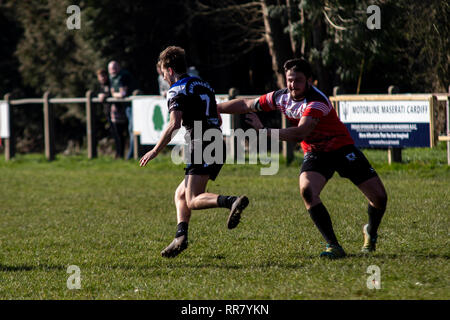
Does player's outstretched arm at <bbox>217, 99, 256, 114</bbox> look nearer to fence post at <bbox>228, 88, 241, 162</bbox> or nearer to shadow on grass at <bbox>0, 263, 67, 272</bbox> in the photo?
shadow on grass at <bbox>0, 263, 67, 272</bbox>

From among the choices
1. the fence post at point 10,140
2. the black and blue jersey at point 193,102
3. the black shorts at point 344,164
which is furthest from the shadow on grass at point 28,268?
the fence post at point 10,140

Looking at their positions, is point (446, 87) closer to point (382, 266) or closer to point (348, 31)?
point (348, 31)

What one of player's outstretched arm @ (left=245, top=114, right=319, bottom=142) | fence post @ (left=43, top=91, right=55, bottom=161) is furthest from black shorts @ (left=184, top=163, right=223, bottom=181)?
fence post @ (left=43, top=91, right=55, bottom=161)

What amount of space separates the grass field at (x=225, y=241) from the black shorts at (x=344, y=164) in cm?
73

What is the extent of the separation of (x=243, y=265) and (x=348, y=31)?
1106 cm

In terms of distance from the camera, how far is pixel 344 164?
7.26 m

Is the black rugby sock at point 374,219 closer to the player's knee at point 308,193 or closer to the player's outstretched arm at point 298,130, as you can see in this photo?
the player's knee at point 308,193

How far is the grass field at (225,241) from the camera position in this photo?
239 inches

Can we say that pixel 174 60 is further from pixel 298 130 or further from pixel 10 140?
pixel 10 140

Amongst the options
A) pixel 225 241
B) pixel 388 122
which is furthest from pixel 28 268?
pixel 388 122

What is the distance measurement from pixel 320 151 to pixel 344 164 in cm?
25
